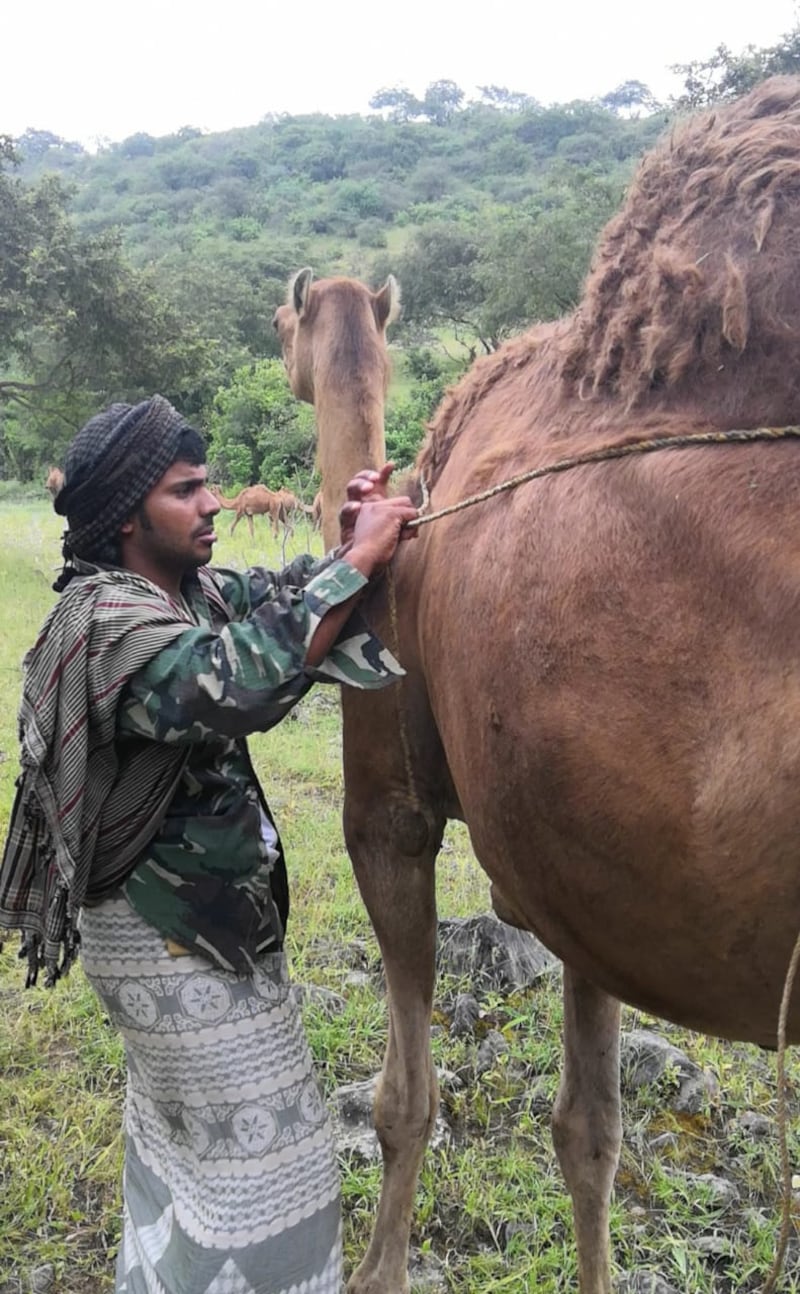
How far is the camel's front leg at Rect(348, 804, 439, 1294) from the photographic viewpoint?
2.27 meters

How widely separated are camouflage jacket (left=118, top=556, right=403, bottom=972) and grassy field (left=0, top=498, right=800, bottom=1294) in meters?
1.05

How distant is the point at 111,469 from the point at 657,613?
1109 millimetres

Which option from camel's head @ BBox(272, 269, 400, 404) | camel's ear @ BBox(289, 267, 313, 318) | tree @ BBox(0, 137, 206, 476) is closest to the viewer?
camel's head @ BBox(272, 269, 400, 404)

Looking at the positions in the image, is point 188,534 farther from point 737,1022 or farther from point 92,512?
point 737,1022

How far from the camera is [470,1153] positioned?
2768mm

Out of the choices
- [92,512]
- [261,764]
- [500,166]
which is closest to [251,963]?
[92,512]

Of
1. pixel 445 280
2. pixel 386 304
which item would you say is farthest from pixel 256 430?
pixel 386 304

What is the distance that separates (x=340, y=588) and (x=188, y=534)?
424 mm

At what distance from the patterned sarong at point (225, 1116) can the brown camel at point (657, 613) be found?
24.8 inches

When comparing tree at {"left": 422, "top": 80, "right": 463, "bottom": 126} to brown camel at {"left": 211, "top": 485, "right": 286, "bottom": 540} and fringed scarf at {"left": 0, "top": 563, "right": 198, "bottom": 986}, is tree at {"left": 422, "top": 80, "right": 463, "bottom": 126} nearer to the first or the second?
brown camel at {"left": 211, "top": 485, "right": 286, "bottom": 540}

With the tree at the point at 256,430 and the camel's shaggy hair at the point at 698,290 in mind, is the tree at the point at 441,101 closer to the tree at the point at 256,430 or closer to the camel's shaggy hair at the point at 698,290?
the tree at the point at 256,430

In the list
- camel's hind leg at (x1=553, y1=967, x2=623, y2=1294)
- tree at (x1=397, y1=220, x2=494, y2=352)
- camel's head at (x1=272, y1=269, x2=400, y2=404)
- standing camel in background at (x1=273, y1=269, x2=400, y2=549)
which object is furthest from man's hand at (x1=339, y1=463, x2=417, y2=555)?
tree at (x1=397, y1=220, x2=494, y2=352)

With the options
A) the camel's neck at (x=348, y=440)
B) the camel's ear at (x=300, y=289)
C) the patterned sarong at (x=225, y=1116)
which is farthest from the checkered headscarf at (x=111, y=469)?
the camel's ear at (x=300, y=289)

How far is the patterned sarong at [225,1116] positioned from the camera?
6.25ft
